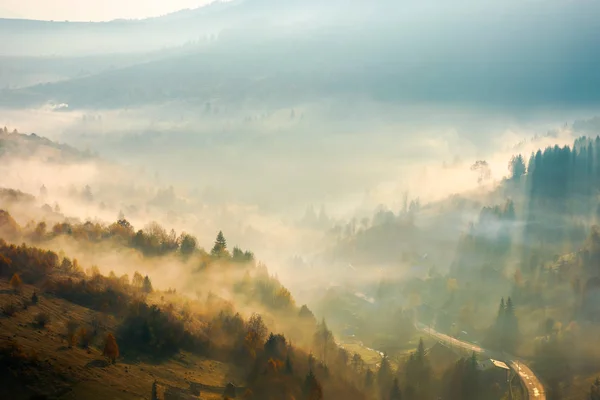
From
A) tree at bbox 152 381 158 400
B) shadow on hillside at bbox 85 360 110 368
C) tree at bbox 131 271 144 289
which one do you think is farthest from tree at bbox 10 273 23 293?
tree at bbox 152 381 158 400

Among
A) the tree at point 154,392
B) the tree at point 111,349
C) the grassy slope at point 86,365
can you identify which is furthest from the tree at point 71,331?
the tree at point 154,392

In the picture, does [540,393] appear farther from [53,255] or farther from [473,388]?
[53,255]

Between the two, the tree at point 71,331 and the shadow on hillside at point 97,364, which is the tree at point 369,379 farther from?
the tree at point 71,331

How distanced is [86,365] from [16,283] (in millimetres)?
42035

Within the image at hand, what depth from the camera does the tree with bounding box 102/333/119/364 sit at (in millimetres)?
130875

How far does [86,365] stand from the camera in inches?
4761

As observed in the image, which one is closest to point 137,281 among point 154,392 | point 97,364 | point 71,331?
point 71,331

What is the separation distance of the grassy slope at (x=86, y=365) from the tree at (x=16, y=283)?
140cm

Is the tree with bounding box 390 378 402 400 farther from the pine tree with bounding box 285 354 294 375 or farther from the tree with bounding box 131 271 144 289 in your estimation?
the tree with bounding box 131 271 144 289

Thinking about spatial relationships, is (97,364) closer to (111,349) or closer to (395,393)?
(111,349)

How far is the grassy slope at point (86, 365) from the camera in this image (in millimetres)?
112750

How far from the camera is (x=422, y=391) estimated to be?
19475 cm

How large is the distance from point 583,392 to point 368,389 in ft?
228

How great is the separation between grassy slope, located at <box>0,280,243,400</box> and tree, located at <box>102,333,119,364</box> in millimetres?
1481
